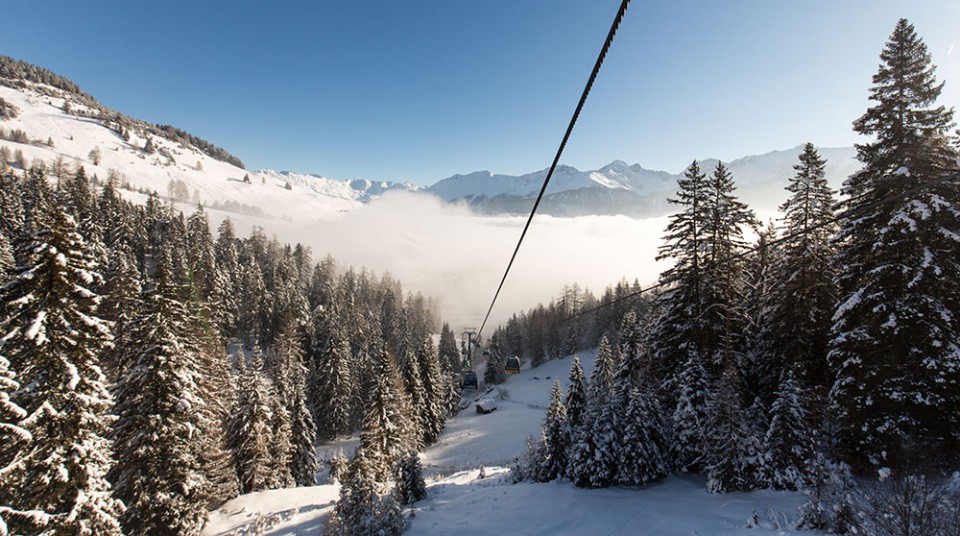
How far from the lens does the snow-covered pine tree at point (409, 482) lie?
22.9 m

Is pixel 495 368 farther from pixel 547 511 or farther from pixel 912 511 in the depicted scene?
pixel 912 511

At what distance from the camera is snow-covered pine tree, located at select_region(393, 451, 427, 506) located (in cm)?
2291

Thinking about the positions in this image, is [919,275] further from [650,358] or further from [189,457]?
[189,457]

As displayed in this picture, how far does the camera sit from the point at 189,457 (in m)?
18.3

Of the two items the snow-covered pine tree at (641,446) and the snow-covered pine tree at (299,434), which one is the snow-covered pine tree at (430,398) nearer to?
the snow-covered pine tree at (299,434)

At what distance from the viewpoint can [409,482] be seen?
23219 millimetres

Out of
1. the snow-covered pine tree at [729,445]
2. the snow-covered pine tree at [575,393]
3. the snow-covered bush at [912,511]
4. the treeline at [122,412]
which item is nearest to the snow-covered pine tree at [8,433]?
the treeline at [122,412]

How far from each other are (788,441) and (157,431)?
25.8m

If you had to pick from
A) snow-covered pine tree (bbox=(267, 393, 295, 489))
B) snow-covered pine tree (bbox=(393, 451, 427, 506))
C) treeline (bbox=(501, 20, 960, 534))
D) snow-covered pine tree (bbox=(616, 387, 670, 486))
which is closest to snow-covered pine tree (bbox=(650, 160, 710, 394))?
treeline (bbox=(501, 20, 960, 534))

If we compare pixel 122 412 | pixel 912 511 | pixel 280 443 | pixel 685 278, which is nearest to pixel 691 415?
pixel 685 278

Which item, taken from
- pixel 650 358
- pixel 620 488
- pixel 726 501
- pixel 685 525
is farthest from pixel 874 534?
pixel 650 358

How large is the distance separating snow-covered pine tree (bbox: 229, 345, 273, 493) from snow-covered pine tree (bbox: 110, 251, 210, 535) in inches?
458

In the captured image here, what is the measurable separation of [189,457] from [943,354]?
28.7 m

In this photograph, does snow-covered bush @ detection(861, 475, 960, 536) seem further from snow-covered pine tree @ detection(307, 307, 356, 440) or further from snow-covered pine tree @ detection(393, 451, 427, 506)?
snow-covered pine tree @ detection(307, 307, 356, 440)
